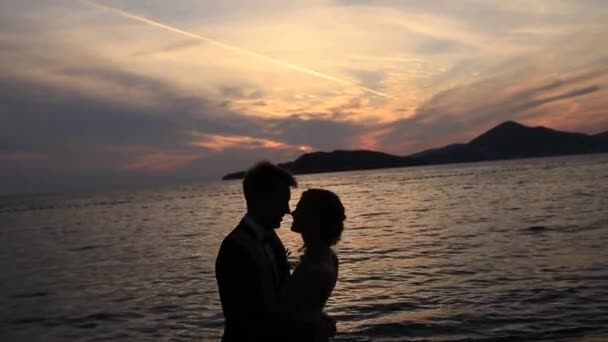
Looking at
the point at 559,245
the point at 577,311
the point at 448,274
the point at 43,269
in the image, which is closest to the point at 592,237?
the point at 559,245

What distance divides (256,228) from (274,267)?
0.82 ft

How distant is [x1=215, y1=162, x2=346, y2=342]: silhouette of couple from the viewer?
11.4 ft

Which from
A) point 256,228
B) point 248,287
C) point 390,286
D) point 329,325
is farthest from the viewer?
point 390,286

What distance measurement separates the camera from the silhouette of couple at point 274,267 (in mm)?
3479

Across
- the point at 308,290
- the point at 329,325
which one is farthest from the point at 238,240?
the point at 329,325

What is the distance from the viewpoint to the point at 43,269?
2558 centimetres

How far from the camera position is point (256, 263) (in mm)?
3455

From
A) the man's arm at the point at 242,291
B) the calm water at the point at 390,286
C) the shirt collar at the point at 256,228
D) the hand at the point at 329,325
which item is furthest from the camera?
the calm water at the point at 390,286

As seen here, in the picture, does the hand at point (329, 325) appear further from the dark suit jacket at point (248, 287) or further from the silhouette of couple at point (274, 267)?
the dark suit jacket at point (248, 287)

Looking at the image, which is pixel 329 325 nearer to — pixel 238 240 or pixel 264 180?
pixel 238 240

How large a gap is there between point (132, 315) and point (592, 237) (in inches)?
661

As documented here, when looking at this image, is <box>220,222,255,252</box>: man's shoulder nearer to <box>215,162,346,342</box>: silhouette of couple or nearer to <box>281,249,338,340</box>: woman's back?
<box>215,162,346,342</box>: silhouette of couple

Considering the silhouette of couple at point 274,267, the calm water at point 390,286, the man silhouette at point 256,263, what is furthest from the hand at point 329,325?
the calm water at point 390,286

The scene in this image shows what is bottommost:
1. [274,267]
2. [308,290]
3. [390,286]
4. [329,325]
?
[390,286]
